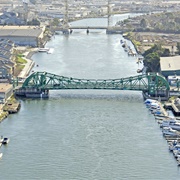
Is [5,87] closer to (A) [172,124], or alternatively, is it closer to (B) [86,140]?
(B) [86,140]

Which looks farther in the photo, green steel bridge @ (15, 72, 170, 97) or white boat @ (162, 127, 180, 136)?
green steel bridge @ (15, 72, 170, 97)

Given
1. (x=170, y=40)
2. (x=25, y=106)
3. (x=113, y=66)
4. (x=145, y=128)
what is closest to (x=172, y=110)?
(x=145, y=128)

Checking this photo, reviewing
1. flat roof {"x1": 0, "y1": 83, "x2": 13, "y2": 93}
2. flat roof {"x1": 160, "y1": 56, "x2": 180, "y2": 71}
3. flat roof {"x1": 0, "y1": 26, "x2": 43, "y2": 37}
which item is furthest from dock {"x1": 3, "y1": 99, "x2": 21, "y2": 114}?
flat roof {"x1": 0, "y1": 26, "x2": 43, "y2": 37}

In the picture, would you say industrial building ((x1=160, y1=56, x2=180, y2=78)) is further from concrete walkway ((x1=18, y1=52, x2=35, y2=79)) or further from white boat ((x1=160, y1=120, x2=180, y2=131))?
white boat ((x1=160, y1=120, x2=180, y2=131))

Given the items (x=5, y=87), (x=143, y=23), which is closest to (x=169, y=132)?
(x=5, y=87)

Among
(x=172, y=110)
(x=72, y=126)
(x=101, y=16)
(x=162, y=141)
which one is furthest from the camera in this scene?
(x=101, y=16)

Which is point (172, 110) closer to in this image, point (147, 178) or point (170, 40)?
point (147, 178)

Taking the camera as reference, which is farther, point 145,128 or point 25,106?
point 25,106
